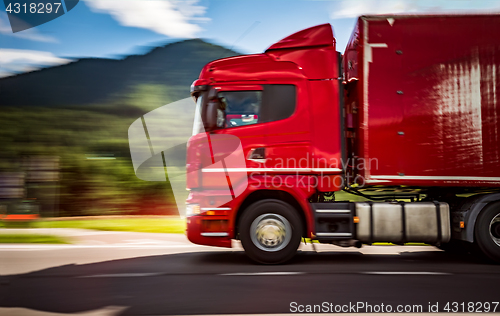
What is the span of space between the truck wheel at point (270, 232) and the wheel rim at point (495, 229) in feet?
8.89

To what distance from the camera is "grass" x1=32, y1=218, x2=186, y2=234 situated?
34.6 feet

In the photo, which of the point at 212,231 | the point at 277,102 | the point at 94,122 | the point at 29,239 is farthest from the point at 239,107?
the point at 94,122

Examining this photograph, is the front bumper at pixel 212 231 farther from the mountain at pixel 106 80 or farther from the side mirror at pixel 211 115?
the mountain at pixel 106 80

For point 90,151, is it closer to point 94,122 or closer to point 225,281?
point 94,122

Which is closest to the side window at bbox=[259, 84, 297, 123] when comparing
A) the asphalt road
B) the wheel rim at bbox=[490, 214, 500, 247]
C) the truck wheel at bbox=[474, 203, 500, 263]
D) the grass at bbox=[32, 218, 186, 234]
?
the asphalt road

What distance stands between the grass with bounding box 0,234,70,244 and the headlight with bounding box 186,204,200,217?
3909 mm

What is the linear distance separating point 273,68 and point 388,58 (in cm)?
159

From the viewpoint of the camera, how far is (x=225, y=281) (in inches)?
198

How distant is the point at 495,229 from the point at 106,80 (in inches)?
407

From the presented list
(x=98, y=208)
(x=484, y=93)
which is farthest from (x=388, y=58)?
(x=98, y=208)

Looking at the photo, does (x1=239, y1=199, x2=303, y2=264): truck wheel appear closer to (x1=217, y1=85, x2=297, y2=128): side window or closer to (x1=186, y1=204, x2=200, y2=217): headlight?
(x1=186, y1=204, x2=200, y2=217): headlight

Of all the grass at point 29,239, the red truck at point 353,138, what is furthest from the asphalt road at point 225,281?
the grass at point 29,239

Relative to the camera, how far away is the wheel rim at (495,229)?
6.04 meters

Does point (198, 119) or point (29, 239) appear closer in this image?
point (198, 119)
